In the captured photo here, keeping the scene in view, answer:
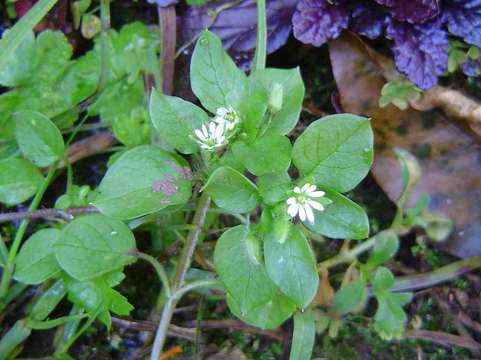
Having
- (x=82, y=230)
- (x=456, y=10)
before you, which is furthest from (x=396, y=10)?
(x=82, y=230)

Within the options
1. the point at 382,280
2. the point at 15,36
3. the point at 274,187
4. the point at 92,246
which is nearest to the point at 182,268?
the point at 92,246

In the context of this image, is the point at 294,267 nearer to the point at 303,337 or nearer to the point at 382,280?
the point at 303,337

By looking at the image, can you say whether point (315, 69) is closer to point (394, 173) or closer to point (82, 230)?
point (394, 173)

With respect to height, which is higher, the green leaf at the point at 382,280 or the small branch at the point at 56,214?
the small branch at the point at 56,214

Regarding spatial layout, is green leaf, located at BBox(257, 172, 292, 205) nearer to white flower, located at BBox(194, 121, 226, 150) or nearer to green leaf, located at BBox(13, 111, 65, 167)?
white flower, located at BBox(194, 121, 226, 150)

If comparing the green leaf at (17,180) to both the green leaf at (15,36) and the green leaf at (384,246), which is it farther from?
the green leaf at (384,246)

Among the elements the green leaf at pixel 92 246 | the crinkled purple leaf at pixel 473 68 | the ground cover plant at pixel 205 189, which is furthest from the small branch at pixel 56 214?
the crinkled purple leaf at pixel 473 68
